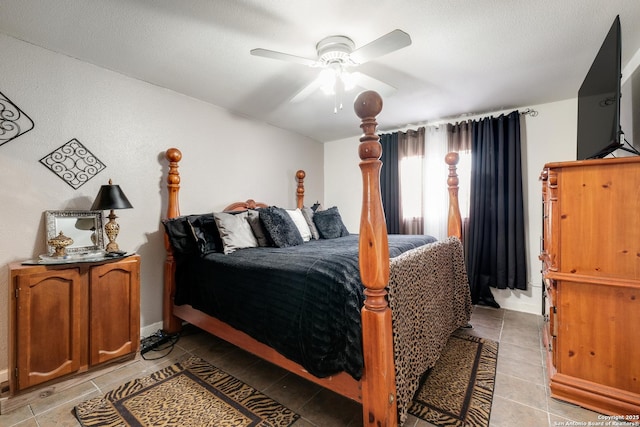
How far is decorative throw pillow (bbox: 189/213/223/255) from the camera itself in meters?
2.32

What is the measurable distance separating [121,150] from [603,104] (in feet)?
11.7

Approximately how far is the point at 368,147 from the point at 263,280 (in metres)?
1.04

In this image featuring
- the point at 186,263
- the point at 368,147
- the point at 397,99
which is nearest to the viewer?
the point at 368,147

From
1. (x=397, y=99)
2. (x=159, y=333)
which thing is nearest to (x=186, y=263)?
(x=159, y=333)

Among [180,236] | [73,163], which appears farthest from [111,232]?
[73,163]

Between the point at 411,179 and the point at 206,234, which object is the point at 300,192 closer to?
the point at 411,179

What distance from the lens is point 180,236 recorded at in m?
2.36

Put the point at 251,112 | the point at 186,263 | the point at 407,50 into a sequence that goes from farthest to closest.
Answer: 1. the point at 251,112
2. the point at 186,263
3. the point at 407,50

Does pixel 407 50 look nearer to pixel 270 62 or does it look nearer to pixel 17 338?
pixel 270 62

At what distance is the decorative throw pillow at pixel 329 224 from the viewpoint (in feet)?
10.3

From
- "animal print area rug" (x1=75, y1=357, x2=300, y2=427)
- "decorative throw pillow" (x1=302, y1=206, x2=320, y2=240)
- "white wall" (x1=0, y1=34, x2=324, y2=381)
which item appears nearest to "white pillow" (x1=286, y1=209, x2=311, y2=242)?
"decorative throw pillow" (x1=302, y1=206, x2=320, y2=240)

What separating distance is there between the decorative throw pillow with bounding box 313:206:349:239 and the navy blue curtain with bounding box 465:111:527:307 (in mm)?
1558

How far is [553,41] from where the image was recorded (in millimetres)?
1893

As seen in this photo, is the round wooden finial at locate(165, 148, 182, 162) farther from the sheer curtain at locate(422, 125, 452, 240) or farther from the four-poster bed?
the sheer curtain at locate(422, 125, 452, 240)
